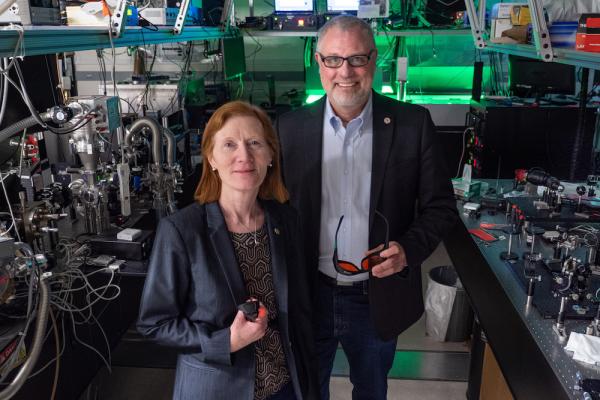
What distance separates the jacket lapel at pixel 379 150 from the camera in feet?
5.52

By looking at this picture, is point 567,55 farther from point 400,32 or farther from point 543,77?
point 400,32

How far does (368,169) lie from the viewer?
1713mm

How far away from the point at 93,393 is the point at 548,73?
137 inches

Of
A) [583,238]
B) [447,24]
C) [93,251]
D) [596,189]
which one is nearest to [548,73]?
[447,24]

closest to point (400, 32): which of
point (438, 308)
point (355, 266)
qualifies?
point (438, 308)

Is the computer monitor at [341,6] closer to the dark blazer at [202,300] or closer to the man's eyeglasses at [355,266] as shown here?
the man's eyeglasses at [355,266]

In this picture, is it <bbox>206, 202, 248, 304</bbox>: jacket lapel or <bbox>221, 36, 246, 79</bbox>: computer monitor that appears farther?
<bbox>221, 36, 246, 79</bbox>: computer monitor

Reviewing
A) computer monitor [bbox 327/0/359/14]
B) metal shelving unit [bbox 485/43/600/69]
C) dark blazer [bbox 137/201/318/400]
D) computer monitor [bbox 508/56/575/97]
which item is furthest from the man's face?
computer monitor [bbox 327/0/359/14]

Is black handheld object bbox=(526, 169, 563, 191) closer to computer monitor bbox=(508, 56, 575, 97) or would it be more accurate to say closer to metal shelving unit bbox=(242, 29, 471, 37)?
computer monitor bbox=(508, 56, 575, 97)

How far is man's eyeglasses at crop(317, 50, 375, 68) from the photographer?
1.58 m

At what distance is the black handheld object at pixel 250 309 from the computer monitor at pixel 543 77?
3263 mm

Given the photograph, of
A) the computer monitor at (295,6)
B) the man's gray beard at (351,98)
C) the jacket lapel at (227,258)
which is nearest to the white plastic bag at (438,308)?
the man's gray beard at (351,98)

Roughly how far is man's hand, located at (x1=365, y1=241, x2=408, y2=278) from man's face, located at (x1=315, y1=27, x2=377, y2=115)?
45 cm

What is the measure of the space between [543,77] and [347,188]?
2.73 metres
